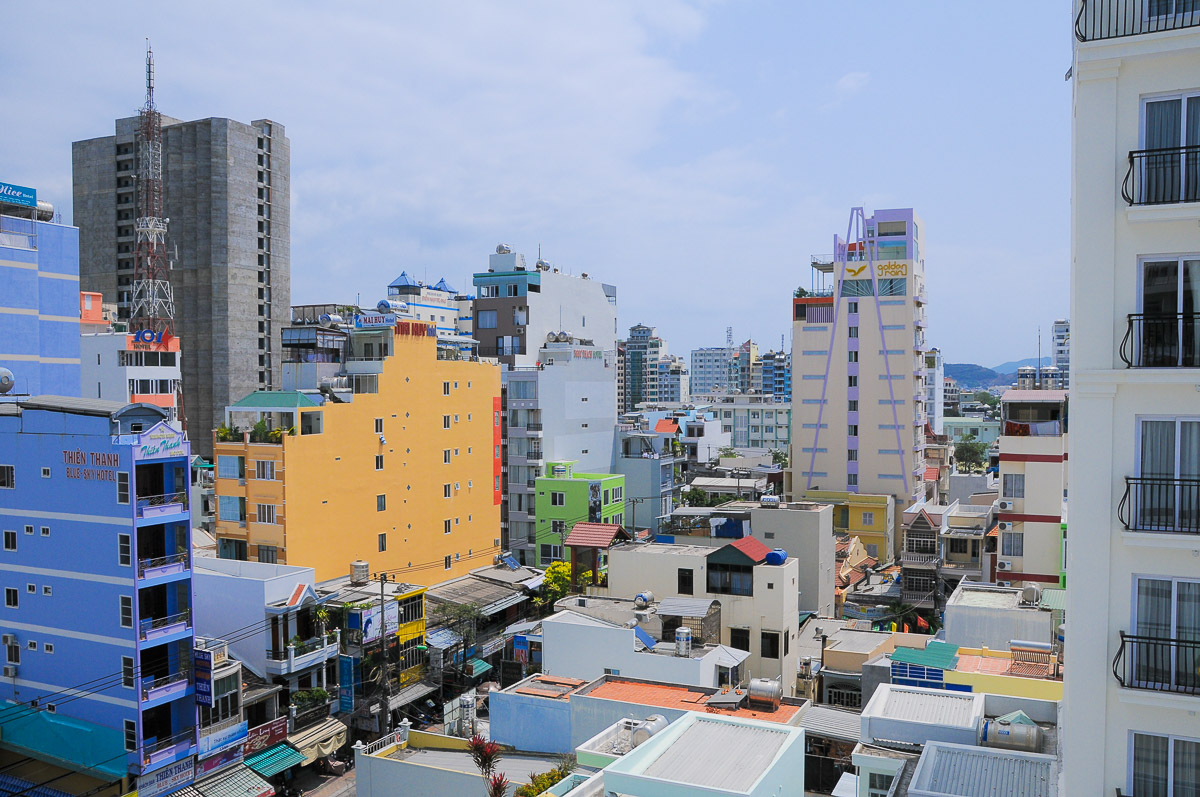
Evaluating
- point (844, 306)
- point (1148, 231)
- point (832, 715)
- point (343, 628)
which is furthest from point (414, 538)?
point (1148, 231)

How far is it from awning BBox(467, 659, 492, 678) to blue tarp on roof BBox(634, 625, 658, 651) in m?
13.7

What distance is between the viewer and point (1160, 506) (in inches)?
372

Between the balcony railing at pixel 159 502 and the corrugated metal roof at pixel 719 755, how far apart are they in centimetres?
2009

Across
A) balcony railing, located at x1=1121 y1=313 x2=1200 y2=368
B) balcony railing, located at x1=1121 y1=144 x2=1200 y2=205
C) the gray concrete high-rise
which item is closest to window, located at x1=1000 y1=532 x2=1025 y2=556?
balcony railing, located at x1=1121 y1=313 x2=1200 y2=368

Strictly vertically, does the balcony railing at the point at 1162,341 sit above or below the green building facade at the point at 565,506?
above

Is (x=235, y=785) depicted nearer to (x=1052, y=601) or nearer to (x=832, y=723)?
(x=832, y=723)

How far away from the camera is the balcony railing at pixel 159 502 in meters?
27.8

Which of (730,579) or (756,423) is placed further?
(756,423)

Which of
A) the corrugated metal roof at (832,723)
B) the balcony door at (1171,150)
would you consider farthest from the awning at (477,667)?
the balcony door at (1171,150)

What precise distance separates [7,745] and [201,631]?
710 cm

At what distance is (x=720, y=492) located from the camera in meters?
73.0

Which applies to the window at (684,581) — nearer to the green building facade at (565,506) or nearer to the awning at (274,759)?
the awning at (274,759)

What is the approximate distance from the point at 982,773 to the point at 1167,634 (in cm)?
436

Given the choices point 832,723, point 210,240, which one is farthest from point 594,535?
point 210,240
